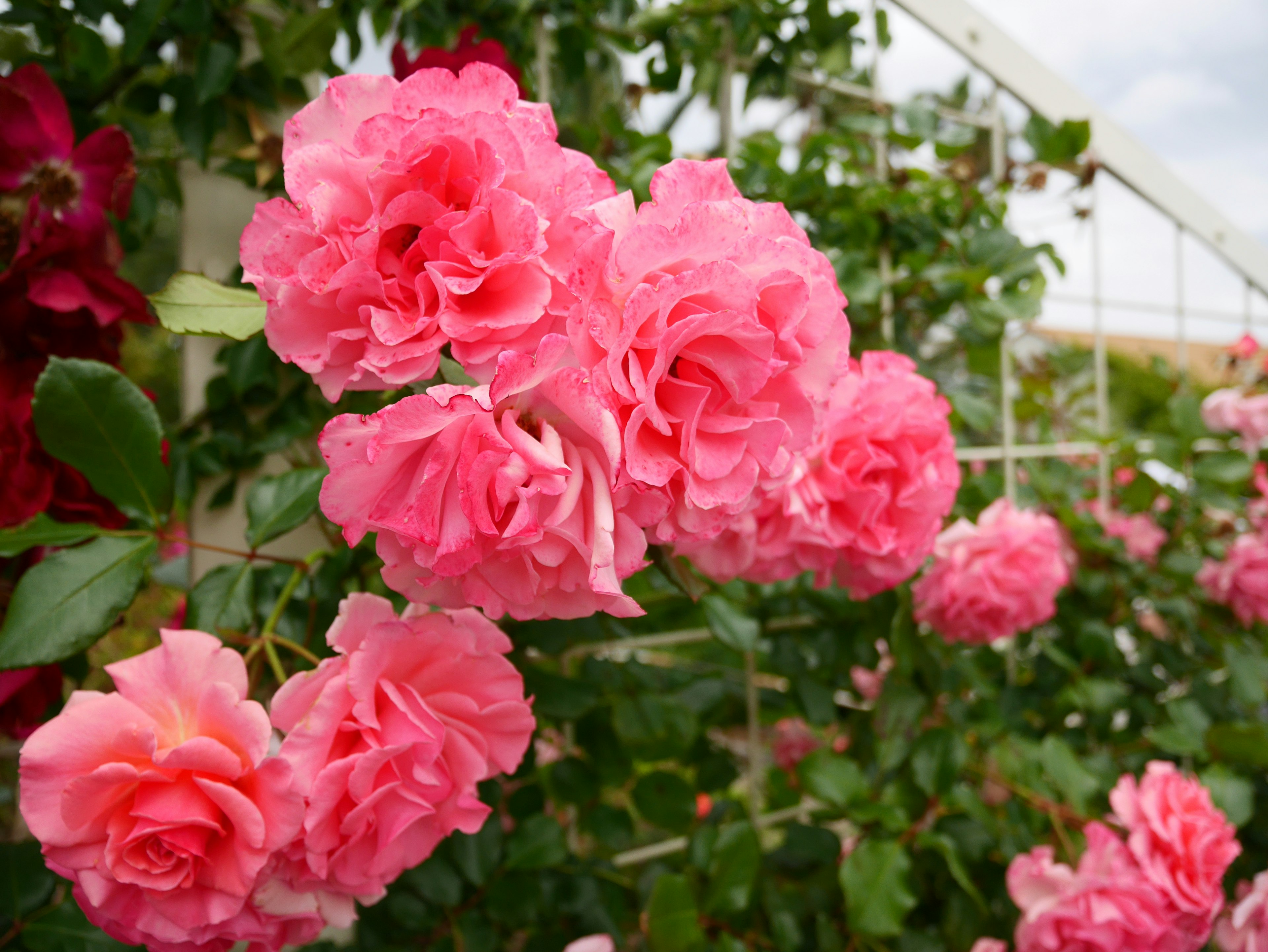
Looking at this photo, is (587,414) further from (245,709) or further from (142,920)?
(142,920)

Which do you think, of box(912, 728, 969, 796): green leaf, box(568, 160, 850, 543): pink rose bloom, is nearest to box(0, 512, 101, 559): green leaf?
box(568, 160, 850, 543): pink rose bloom

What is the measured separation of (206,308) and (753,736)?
94cm

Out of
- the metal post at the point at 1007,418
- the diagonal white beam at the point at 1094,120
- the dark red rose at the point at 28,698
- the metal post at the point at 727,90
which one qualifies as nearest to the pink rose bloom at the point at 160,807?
the dark red rose at the point at 28,698

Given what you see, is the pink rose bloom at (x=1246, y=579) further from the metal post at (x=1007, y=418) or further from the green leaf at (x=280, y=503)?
the green leaf at (x=280, y=503)

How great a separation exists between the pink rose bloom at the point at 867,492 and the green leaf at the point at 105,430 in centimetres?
43

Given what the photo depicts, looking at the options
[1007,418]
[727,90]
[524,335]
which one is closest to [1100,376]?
[1007,418]

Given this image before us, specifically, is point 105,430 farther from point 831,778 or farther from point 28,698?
point 831,778

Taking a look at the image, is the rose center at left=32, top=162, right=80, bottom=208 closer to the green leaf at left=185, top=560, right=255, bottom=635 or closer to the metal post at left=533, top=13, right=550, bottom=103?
the green leaf at left=185, top=560, right=255, bottom=635

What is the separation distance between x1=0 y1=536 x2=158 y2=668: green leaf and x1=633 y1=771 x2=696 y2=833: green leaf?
0.70 m

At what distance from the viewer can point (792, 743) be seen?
1808 millimetres

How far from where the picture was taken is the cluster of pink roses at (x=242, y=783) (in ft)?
1.27

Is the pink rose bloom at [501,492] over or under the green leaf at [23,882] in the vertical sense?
over

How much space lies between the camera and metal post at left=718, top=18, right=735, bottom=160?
115 cm

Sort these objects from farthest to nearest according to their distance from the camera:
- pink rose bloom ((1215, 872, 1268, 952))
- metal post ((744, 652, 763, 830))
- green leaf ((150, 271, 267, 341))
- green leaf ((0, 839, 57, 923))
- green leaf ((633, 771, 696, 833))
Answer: metal post ((744, 652, 763, 830)) < green leaf ((633, 771, 696, 833)) < pink rose bloom ((1215, 872, 1268, 952)) < green leaf ((0, 839, 57, 923)) < green leaf ((150, 271, 267, 341))
